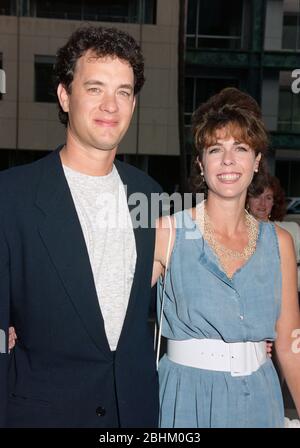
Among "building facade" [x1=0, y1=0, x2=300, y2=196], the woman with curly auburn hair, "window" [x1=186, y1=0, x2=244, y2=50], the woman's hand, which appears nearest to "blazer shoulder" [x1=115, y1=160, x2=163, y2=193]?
the woman with curly auburn hair

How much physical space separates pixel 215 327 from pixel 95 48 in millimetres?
809

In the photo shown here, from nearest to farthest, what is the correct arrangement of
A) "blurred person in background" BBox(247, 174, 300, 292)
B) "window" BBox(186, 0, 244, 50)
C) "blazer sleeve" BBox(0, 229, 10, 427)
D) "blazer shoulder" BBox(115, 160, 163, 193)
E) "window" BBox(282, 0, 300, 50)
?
"blazer sleeve" BBox(0, 229, 10, 427) → "blazer shoulder" BBox(115, 160, 163, 193) → "blurred person in background" BBox(247, 174, 300, 292) → "window" BBox(282, 0, 300, 50) → "window" BBox(186, 0, 244, 50)

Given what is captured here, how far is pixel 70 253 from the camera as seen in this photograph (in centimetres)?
139

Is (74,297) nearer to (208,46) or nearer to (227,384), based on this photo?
(227,384)

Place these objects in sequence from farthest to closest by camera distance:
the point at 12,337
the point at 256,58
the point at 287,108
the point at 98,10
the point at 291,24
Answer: the point at 287,108
the point at 291,24
the point at 256,58
the point at 98,10
the point at 12,337

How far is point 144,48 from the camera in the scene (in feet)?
27.4

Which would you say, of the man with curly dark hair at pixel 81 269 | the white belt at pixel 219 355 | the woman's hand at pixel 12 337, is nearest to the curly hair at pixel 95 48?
the man with curly dark hair at pixel 81 269

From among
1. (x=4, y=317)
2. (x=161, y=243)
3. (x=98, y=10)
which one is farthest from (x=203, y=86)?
(x=4, y=317)

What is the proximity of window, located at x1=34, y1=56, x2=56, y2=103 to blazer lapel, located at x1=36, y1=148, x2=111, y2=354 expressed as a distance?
6.90 m

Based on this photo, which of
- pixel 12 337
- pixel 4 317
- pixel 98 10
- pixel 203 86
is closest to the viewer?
pixel 4 317

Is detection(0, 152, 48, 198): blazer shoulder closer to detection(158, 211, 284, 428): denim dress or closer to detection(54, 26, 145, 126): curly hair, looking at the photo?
detection(54, 26, 145, 126): curly hair

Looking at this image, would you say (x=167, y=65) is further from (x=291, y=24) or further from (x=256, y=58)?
(x=291, y=24)

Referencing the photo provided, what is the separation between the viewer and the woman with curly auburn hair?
1.60 meters

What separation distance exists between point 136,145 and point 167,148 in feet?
1.57
